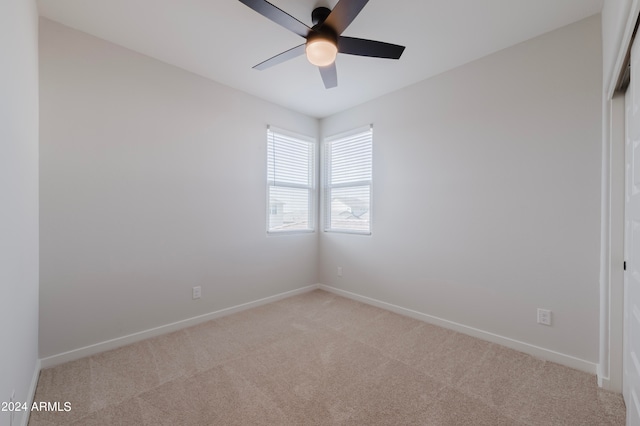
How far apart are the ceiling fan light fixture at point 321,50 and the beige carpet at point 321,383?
228cm

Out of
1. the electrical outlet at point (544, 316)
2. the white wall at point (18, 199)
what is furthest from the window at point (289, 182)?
the electrical outlet at point (544, 316)

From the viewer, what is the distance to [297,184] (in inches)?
152

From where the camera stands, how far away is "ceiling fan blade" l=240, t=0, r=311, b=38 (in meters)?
1.50

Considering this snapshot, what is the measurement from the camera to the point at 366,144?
3535 mm

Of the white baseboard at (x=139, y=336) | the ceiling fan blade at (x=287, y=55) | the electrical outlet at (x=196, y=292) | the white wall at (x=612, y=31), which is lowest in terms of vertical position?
the white baseboard at (x=139, y=336)

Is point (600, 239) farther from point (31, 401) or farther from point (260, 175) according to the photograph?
point (31, 401)

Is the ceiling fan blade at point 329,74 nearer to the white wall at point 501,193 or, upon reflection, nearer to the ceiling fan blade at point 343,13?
the ceiling fan blade at point 343,13

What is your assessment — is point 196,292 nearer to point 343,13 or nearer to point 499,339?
point 343,13

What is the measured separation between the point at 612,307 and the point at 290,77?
325cm

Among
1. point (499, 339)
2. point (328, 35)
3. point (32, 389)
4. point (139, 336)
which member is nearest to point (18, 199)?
point (32, 389)

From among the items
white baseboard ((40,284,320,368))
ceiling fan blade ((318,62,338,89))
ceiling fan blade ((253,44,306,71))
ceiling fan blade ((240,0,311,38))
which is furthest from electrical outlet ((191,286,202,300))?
ceiling fan blade ((240,0,311,38))

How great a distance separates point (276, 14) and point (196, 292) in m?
2.60

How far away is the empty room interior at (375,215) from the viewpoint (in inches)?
63.2

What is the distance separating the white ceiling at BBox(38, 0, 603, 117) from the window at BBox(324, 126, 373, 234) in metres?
0.92
